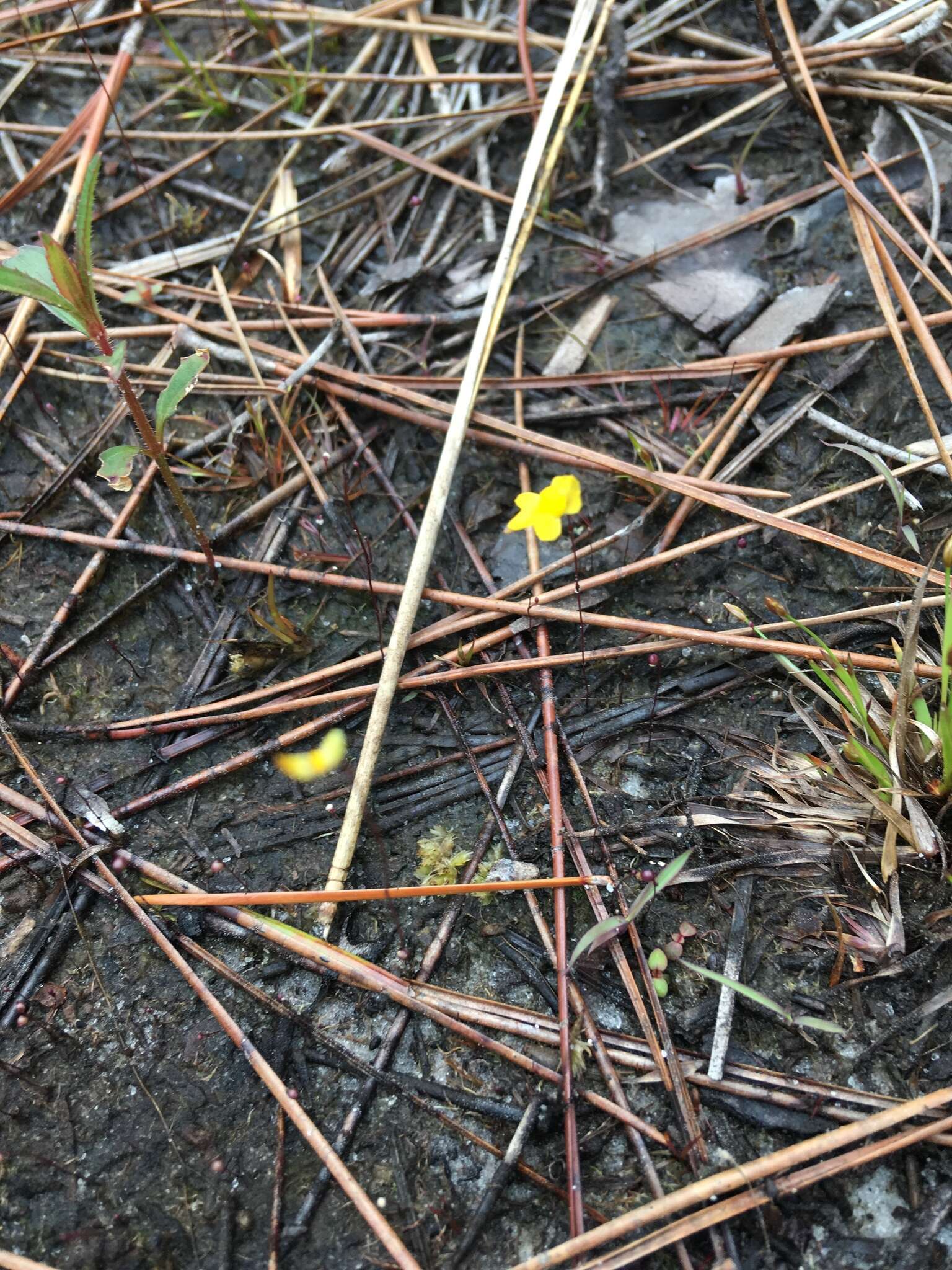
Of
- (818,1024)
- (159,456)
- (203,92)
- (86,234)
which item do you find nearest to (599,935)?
(818,1024)

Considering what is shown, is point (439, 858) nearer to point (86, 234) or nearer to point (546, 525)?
point (546, 525)

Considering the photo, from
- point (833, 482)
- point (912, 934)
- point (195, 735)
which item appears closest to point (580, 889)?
point (912, 934)

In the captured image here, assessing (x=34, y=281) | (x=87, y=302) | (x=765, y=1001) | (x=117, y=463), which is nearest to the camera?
(x=765, y=1001)

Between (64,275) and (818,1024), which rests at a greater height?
(64,275)

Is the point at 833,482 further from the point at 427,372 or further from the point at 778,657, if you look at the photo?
the point at 427,372

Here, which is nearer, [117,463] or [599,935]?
[599,935]

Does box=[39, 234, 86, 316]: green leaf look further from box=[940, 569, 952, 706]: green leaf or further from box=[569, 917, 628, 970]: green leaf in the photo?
box=[940, 569, 952, 706]: green leaf
